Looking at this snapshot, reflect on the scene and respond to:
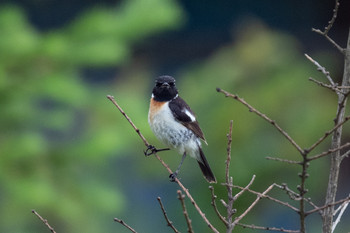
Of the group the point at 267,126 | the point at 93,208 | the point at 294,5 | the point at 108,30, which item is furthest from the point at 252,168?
the point at 294,5

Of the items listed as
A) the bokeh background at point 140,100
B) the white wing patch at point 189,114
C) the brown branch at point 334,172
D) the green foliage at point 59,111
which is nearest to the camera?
the brown branch at point 334,172

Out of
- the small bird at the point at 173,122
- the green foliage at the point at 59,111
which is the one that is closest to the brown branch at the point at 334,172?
the small bird at the point at 173,122

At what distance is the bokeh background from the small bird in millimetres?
1149

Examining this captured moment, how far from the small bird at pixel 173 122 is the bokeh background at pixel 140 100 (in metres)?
1.15

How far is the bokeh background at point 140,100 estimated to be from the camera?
16.5ft

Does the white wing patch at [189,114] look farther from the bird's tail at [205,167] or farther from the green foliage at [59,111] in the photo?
the green foliage at [59,111]

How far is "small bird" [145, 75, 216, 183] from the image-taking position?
3824 mm

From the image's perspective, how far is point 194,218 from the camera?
7027mm

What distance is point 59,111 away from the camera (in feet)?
18.2

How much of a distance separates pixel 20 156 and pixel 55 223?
911 millimetres

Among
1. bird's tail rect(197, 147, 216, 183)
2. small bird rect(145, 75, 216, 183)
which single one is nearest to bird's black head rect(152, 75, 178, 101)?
small bird rect(145, 75, 216, 183)

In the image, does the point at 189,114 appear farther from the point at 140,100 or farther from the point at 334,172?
the point at 140,100

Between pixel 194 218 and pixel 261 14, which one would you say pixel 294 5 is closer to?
pixel 261 14

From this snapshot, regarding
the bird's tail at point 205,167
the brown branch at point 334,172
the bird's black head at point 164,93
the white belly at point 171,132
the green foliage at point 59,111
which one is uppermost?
the green foliage at point 59,111
